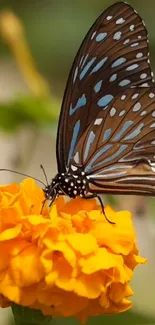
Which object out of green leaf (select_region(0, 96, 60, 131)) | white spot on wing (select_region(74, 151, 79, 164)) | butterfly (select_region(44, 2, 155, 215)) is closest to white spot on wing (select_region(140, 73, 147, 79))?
butterfly (select_region(44, 2, 155, 215))

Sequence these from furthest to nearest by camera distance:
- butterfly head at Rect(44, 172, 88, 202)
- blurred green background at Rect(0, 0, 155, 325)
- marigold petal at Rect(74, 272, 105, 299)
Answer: blurred green background at Rect(0, 0, 155, 325)
butterfly head at Rect(44, 172, 88, 202)
marigold petal at Rect(74, 272, 105, 299)

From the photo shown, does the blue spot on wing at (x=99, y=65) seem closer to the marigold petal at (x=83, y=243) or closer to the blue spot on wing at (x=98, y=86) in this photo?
the blue spot on wing at (x=98, y=86)

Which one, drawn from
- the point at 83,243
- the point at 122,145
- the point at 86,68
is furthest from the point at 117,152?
the point at 83,243

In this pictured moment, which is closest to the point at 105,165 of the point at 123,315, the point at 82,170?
the point at 82,170

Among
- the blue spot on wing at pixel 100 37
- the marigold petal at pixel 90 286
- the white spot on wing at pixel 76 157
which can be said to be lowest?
the marigold petal at pixel 90 286

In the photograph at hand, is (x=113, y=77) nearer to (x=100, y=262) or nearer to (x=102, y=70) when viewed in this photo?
(x=102, y=70)

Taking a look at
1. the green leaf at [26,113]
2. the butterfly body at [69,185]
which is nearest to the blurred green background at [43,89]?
the green leaf at [26,113]

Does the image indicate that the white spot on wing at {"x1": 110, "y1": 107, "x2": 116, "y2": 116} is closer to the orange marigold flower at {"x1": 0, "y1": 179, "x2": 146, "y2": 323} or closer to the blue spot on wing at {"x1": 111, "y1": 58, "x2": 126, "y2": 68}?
the blue spot on wing at {"x1": 111, "y1": 58, "x2": 126, "y2": 68}
